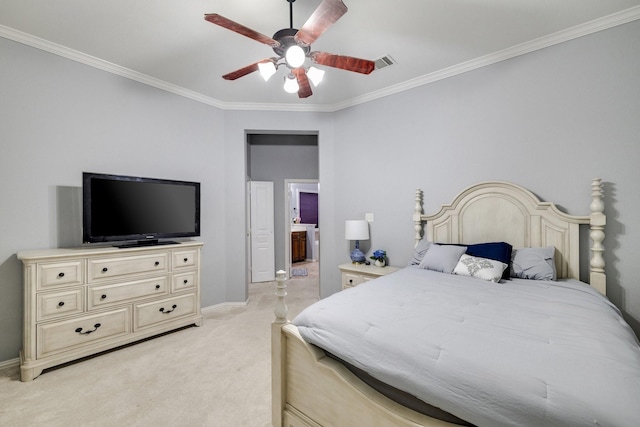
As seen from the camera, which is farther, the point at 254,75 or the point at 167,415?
the point at 254,75

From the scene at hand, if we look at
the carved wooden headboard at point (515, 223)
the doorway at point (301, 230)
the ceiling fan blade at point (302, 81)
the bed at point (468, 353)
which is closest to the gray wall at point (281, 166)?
the doorway at point (301, 230)

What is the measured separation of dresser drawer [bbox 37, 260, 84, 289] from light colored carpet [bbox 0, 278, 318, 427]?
0.71m

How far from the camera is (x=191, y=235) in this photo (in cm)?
339

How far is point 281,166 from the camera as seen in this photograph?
573cm

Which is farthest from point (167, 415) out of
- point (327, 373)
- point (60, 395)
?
point (327, 373)

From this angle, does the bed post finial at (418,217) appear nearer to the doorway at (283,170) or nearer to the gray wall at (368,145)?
the gray wall at (368,145)

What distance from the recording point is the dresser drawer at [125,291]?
254cm

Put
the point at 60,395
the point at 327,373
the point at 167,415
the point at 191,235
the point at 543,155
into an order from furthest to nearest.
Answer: the point at 191,235 → the point at 543,155 → the point at 60,395 → the point at 167,415 → the point at 327,373

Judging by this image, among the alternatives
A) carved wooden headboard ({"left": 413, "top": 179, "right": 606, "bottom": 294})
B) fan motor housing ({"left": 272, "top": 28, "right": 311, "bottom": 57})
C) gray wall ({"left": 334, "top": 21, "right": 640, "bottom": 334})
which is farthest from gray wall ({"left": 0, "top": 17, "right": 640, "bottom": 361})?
fan motor housing ({"left": 272, "top": 28, "right": 311, "bottom": 57})

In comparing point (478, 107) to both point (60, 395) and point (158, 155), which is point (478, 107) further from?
point (60, 395)

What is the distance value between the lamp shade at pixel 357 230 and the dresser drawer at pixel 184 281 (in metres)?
1.85

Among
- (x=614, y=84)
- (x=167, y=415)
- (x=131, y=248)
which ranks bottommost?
(x=167, y=415)

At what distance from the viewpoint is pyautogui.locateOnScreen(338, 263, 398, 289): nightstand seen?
320 cm

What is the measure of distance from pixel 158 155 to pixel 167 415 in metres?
2.65
